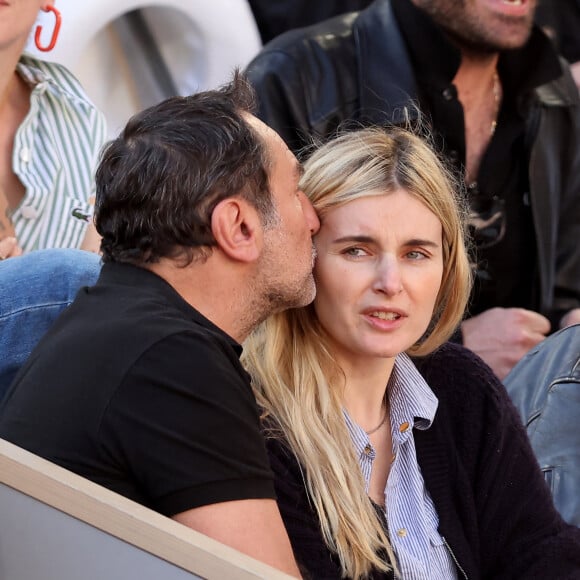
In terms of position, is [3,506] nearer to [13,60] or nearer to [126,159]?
[126,159]

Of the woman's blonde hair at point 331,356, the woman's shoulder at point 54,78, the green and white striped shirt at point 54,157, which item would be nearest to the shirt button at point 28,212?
the green and white striped shirt at point 54,157

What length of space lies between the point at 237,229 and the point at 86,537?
416 millimetres

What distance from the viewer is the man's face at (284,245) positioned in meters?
1.38

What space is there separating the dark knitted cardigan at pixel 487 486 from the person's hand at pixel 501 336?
746mm

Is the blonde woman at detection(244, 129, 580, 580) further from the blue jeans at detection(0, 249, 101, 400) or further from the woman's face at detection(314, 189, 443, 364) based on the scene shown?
the blue jeans at detection(0, 249, 101, 400)

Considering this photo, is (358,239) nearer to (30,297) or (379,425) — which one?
(379,425)

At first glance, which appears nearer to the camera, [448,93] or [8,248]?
[8,248]

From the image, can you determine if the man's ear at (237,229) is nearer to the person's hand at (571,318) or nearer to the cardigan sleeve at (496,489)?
the cardigan sleeve at (496,489)

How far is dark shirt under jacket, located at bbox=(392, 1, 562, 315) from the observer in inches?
99.0

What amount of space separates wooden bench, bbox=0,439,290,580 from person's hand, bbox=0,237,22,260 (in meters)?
0.71

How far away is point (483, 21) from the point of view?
2.61 m

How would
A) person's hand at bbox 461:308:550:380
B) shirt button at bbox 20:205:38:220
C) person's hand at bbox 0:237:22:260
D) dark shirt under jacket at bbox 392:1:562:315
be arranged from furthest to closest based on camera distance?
dark shirt under jacket at bbox 392:1:562:315
person's hand at bbox 461:308:550:380
shirt button at bbox 20:205:38:220
person's hand at bbox 0:237:22:260

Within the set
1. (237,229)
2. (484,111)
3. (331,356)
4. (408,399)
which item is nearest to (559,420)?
(408,399)

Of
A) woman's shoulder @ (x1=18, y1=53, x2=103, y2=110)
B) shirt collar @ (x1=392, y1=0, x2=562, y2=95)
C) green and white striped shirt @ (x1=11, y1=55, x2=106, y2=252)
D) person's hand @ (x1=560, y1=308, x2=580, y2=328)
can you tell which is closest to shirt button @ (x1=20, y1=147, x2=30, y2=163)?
green and white striped shirt @ (x1=11, y1=55, x2=106, y2=252)
